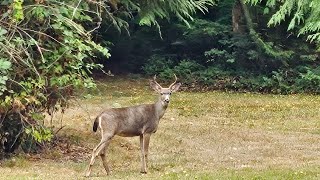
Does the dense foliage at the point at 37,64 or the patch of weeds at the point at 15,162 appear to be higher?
the dense foliage at the point at 37,64

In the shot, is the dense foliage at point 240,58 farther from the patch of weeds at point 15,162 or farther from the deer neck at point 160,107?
the patch of weeds at point 15,162

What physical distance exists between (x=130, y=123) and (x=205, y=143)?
4819 mm

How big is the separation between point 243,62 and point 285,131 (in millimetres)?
10634

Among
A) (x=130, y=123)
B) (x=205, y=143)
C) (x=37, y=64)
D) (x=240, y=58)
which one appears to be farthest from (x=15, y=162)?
(x=240, y=58)

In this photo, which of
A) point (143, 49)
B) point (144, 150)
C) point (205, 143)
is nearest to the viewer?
point (144, 150)

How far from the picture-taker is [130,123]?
43.8 ft

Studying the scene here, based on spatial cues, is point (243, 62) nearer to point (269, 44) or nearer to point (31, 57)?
point (269, 44)

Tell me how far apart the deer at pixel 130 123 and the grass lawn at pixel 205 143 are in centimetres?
41

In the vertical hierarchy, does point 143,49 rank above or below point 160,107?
below

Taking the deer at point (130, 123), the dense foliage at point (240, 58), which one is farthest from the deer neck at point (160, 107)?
the dense foliage at point (240, 58)

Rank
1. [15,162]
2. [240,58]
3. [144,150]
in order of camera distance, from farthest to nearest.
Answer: [240,58]
[15,162]
[144,150]

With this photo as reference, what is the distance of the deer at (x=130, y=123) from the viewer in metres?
12.9

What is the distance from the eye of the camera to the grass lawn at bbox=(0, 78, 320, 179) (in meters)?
13.6

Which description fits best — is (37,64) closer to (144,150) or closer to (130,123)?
(130,123)
